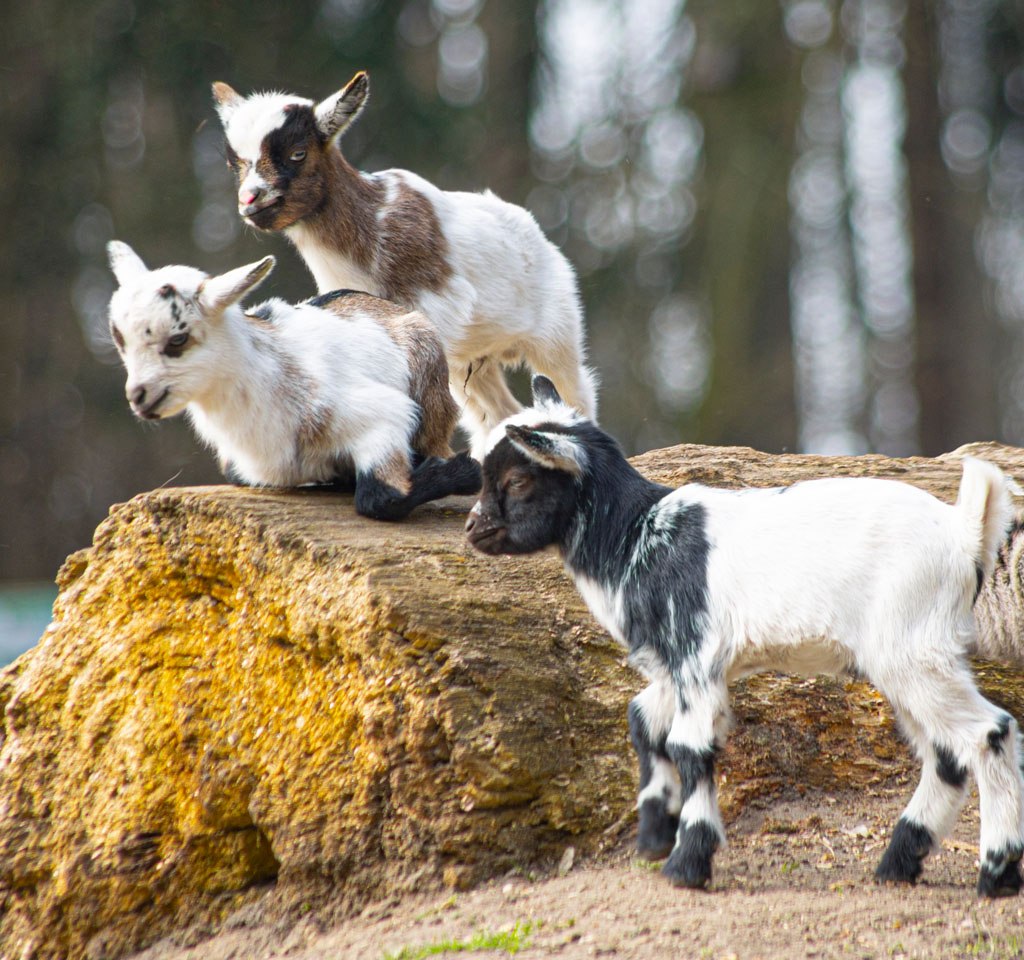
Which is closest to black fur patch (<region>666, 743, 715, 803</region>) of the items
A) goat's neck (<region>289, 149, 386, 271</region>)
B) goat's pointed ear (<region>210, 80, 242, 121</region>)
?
goat's neck (<region>289, 149, 386, 271</region>)

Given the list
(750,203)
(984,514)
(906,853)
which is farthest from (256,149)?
(750,203)

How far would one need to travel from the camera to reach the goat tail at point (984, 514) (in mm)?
3918

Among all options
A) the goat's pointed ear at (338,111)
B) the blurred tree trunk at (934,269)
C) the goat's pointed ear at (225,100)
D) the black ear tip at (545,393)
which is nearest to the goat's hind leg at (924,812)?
the black ear tip at (545,393)

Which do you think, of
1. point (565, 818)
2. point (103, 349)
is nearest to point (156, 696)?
point (565, 818)

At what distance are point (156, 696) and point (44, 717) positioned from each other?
24.8 inches

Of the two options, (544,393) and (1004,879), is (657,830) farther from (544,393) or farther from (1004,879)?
(544,393)

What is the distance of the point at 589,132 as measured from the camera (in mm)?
17734

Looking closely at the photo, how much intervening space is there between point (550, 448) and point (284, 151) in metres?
2.54

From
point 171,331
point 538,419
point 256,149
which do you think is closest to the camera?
point 538,419

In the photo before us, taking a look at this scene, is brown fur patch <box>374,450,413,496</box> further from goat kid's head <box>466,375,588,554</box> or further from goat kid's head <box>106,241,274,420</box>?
goat kid's head <box>466,375,588,554</box>

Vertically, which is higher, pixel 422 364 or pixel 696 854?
pixel 422 364

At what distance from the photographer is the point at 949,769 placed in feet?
13.1

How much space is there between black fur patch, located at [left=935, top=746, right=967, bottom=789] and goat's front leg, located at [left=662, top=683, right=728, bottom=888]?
2.13 ft

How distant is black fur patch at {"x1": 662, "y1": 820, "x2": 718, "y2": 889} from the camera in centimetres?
405
